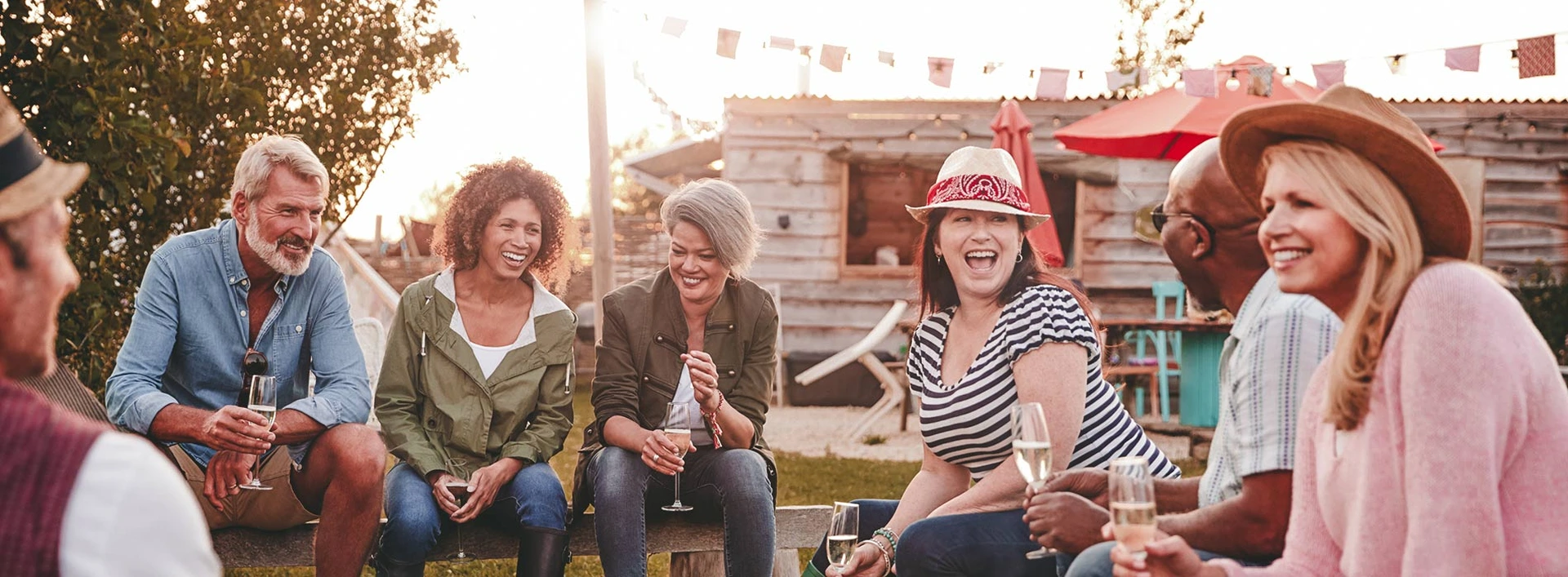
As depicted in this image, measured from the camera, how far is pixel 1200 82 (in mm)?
8016

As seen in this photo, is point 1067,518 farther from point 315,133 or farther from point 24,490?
point 315,133

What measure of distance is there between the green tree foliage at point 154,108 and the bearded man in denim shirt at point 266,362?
0.47 feet

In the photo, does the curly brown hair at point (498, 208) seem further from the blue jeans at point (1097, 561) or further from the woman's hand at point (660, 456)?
the blue jeans at point (1097, 561)

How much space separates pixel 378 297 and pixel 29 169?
881 centimetres

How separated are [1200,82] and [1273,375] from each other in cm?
616

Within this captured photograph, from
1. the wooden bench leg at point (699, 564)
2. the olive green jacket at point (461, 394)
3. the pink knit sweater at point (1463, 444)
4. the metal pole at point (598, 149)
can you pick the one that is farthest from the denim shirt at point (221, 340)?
the metal pole at point (598, 149)

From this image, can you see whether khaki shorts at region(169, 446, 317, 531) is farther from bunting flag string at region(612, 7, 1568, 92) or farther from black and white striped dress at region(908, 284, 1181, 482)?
bunting flag string at region(612, 7, 1568, 92)

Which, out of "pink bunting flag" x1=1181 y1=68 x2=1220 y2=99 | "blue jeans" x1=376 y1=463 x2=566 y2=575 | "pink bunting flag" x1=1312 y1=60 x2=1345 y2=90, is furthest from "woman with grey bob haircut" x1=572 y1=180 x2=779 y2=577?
"pink bunting flag" x1=1312 y1=60 x2=1345 y2=90

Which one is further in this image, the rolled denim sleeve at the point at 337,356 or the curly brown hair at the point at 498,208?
the curly brown hair at the point at 498,208

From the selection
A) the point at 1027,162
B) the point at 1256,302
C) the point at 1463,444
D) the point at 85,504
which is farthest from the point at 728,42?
the point at 85,504

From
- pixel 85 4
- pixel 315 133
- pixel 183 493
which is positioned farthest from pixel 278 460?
pixel 315 133

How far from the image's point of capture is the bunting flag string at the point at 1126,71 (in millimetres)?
7051

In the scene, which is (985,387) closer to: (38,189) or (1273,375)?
(1273,375)

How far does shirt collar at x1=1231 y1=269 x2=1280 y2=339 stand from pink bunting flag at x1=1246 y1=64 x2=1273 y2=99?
229 inches
